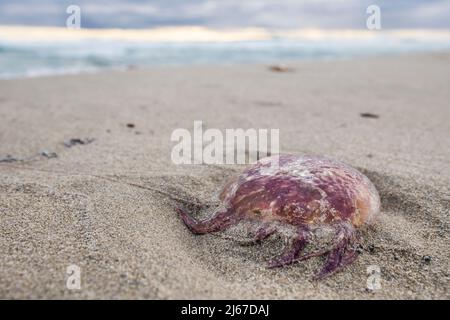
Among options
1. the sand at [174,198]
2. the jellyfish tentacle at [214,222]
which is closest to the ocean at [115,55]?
the sand at [174,198]

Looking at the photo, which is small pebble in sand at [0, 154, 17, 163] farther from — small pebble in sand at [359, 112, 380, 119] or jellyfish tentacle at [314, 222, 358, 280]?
small pebble in sand at [359, 112, 380, 119]

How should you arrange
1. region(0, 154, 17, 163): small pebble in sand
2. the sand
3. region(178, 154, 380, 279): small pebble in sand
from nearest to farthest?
the sand < region(178, 154, 380, 279): small pebble in sand < region(0, 154, 17, 163): small pebble in sand

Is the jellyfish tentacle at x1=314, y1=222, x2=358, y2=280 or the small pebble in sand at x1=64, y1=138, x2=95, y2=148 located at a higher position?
the small pebble in sand at x1=64, y1=138, x2=95, y2=148

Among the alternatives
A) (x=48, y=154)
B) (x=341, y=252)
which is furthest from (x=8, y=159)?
(x=341, y=252)

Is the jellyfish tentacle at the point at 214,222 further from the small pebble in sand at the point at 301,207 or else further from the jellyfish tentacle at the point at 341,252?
the jellyfish tentacle at the point at 341,252

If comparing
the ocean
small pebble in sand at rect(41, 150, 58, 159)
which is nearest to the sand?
small pebble in sand at rect(41, 150, 58, 159)

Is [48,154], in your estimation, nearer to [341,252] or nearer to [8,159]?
[8,159]
